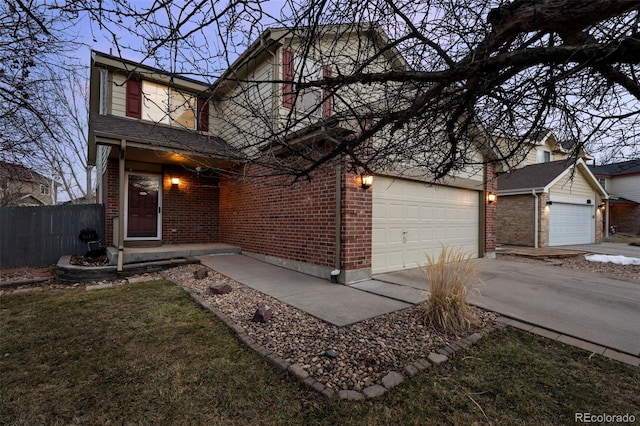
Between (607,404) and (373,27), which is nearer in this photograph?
(607,404)

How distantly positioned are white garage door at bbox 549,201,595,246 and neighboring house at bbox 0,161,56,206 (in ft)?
60.2

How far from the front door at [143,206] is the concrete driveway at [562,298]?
275 inches

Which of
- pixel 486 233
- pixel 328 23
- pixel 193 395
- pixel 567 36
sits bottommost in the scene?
pixel 193 395

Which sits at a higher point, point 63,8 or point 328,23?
point 328,23

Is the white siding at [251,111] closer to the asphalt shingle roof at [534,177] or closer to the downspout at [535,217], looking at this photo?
the asphalt shingle roof at [534,177]

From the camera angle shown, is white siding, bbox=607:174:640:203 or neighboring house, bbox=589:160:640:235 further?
white siding, bbox=607:174:640:203

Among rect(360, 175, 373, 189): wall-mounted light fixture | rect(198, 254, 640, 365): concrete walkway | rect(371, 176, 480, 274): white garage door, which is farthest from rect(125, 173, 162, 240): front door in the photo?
rect(371, 176, 480, 274): white garage door

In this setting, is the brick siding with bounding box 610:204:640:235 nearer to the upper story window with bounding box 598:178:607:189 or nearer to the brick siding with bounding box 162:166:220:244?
the upper story window with bounding box 598:178:607:189

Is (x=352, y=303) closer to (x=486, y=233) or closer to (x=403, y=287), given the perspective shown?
(x=403, y=287)

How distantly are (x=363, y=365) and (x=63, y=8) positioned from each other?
11.4ft

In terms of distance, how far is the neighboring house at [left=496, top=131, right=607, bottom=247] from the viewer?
494 inches

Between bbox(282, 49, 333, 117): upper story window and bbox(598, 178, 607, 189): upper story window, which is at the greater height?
bbox(598, 178, 607, 189): upper story window

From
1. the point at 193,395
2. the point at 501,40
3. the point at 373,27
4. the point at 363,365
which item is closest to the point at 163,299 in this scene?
the point at 193,395

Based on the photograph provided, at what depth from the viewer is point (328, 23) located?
2836mm
